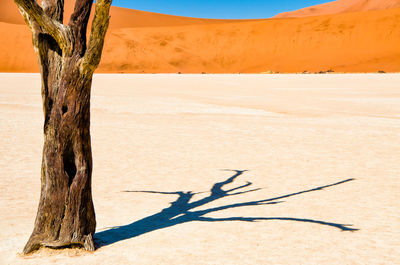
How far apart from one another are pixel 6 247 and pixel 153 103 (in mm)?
15010

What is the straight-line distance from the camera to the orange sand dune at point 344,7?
496 ft

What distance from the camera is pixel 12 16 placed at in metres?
111

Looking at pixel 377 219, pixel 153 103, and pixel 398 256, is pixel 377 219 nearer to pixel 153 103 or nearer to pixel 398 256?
pixel 398 256

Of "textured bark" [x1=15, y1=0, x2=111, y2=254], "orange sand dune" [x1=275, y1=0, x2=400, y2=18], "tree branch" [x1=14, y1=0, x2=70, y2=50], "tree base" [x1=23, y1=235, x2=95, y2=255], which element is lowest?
"tree base" [x1=23, y1=235, x2=95, y2=255]

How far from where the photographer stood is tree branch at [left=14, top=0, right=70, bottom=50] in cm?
406

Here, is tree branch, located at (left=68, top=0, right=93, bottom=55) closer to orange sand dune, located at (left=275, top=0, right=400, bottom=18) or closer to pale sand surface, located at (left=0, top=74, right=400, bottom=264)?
pale sand surface, located at (left=0, top=74, right=400, bottom=264)

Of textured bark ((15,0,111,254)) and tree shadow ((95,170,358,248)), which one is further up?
textured bark ((15,0,111,254))

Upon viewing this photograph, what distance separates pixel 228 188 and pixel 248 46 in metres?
67.8

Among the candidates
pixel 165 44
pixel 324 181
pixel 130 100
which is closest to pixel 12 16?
pixel 165 44

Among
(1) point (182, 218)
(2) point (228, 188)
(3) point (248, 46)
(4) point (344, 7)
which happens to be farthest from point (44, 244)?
(4) point (344, 7)

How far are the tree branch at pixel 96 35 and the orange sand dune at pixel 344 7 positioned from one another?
509ft

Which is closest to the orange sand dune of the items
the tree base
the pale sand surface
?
the pale sand surface

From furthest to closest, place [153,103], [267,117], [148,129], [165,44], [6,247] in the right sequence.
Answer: [165,44]
[153,103]
[267,117]
[148,129]
[6,247]

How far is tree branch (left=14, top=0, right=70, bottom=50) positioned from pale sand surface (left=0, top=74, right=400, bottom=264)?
182cm
